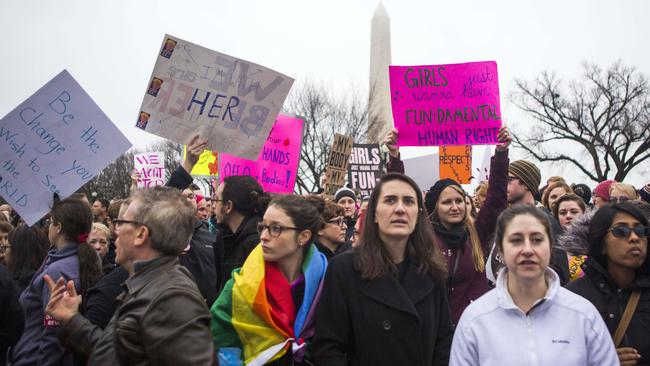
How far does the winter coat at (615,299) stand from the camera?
3.64 metres

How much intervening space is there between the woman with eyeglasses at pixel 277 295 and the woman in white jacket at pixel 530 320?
95 centimetres

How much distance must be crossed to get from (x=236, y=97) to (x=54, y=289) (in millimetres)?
3027

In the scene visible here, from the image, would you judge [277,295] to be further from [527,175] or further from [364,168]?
[364,168]

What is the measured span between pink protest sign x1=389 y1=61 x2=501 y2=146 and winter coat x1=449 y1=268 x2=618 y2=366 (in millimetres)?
2579

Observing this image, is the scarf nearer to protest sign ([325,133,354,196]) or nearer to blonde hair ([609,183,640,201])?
blonde hair ([609,183,640,201])

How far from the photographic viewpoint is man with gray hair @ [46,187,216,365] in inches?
114

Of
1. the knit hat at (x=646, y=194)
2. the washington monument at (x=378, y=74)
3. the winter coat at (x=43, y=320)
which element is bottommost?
the winter coat at (x=43, y=320)

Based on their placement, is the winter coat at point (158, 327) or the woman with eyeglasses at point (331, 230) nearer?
the winter coat at point (158, 327)

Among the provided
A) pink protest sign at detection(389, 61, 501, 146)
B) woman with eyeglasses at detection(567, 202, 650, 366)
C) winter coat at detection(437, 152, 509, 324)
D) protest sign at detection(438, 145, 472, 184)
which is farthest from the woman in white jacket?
protest sign at detection(438, 145, 472, 184)

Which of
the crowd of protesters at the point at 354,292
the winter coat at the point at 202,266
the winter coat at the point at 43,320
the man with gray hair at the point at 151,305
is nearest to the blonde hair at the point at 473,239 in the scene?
the crowd of protesters at the point at 354,292

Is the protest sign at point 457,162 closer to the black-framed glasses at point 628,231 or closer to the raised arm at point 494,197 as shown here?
the raised arm at point 494,197

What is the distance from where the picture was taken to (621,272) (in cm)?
391

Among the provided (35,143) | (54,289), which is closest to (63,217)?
(35,143)

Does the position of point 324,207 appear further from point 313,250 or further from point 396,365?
point 396,365
